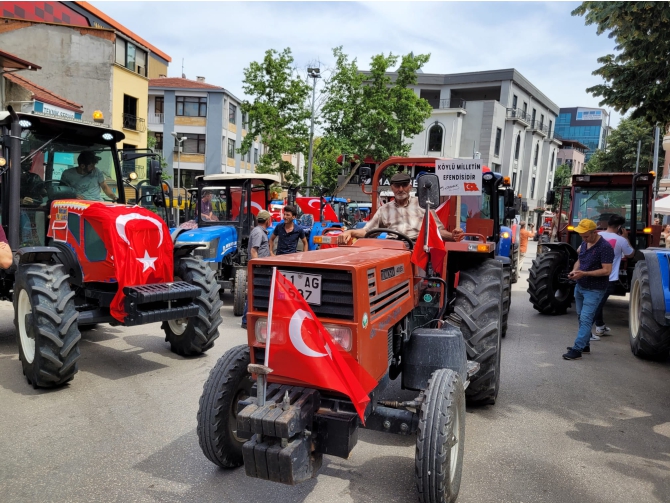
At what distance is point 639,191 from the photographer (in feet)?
32.8

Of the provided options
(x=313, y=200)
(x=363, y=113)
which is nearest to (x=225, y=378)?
(x=313, y=200)

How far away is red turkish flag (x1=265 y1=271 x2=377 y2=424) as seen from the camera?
2879mm

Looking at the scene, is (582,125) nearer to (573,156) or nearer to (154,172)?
(573,156)

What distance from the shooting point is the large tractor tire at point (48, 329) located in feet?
15.9

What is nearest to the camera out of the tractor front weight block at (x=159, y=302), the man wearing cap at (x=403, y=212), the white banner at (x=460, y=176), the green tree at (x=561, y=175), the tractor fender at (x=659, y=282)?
the man wearing cap at (x=403, y=212)

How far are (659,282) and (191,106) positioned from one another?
38556mm

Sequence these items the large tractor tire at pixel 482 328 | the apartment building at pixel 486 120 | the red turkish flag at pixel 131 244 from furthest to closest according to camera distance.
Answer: the apartment building at pixel 486 120 < the red turkish flag at pixel 131 244 < the large tractor tire at pixel 482 328

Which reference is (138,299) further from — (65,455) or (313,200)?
(313,200)

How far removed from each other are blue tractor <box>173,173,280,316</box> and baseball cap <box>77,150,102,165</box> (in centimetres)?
292

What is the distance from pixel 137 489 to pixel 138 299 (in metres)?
2.31

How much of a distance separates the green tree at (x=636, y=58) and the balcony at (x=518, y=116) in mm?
34693

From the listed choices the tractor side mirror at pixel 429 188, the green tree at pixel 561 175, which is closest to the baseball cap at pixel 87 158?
the tractor side mirror at pixel 429 188

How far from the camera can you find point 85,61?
24.0 metres

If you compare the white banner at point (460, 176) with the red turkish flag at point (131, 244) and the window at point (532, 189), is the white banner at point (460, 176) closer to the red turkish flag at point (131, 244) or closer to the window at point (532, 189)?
the red turkish flag at point (131, 244)
